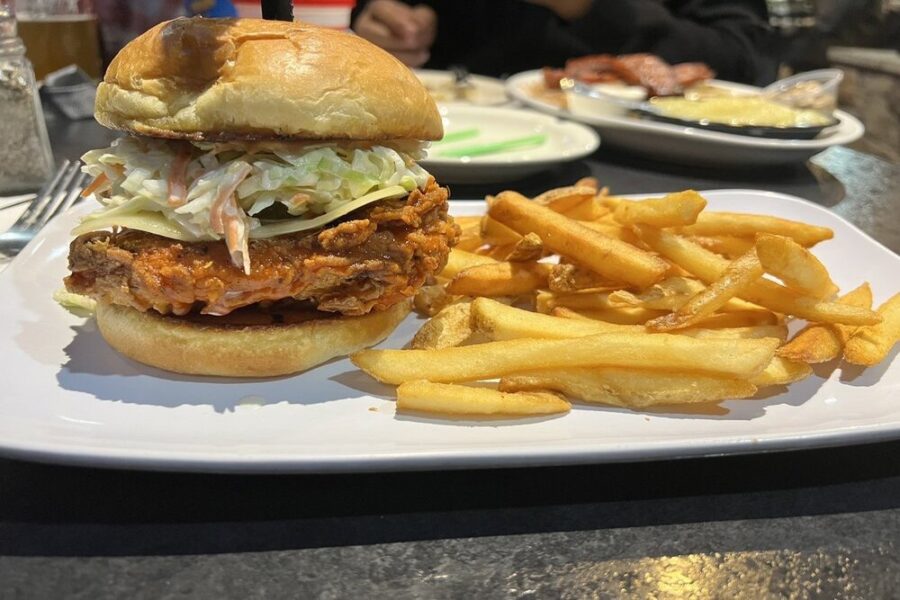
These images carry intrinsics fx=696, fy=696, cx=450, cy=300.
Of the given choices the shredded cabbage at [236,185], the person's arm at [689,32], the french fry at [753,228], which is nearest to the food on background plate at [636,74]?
the person's arm at [689,32]

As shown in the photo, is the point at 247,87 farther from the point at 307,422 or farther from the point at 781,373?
the point at 781,373

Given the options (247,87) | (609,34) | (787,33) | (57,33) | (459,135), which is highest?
(247,87)

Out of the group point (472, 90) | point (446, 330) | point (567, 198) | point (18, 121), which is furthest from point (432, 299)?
point (472, 90)

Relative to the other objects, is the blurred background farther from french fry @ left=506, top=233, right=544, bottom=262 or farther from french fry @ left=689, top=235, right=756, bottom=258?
french fry @ left=689, top=235, right=756, bottom=258

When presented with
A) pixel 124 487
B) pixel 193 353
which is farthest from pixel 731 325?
pixel 124 487

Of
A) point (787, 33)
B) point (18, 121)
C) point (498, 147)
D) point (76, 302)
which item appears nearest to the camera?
point (76, 302)

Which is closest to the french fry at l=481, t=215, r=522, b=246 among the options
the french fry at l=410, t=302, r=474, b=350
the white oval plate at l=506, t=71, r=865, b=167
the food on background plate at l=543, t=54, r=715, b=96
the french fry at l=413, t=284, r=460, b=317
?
the french fry at l=413, t=284, r=460, b=317

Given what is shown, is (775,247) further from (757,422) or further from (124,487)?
(124,487)
